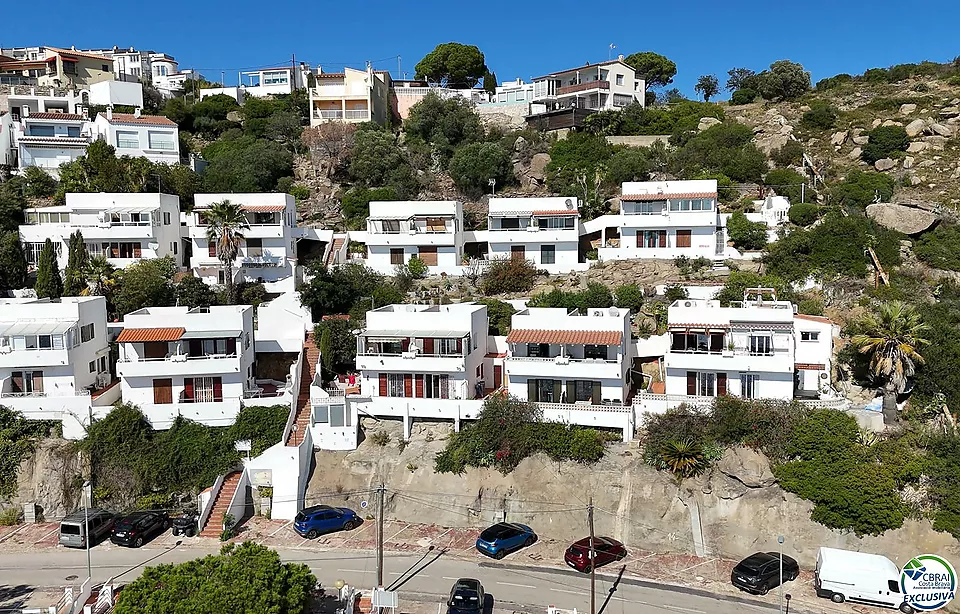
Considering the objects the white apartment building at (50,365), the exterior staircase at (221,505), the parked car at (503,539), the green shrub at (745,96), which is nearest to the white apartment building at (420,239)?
the white apartment building at (50,365)

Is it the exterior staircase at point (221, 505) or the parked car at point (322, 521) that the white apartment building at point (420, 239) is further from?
the parked car at point (322, 521)

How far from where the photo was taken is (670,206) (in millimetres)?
57031

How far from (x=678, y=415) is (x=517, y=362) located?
338 inches

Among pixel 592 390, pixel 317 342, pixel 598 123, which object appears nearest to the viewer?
pixel 592 390

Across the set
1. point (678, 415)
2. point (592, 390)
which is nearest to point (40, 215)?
point (592, 390)

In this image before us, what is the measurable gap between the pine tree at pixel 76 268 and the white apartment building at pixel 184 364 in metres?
11.1

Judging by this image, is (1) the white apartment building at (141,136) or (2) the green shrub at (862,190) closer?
(2) the green shrub at (862,190)

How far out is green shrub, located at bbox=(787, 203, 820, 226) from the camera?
5838 cm

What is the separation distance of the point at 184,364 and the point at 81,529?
380 inches

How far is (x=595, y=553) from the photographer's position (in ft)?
105

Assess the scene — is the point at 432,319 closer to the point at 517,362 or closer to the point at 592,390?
the point at 517,362

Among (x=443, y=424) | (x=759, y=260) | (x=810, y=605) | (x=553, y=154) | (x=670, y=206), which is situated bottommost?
(x=810, y=605)

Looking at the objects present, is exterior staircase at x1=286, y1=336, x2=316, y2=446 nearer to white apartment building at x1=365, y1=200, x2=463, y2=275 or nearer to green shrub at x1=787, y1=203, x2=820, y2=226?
white apartment building at x1=365, y1=200, x2=463, y2=275

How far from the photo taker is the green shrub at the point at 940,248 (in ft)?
174
